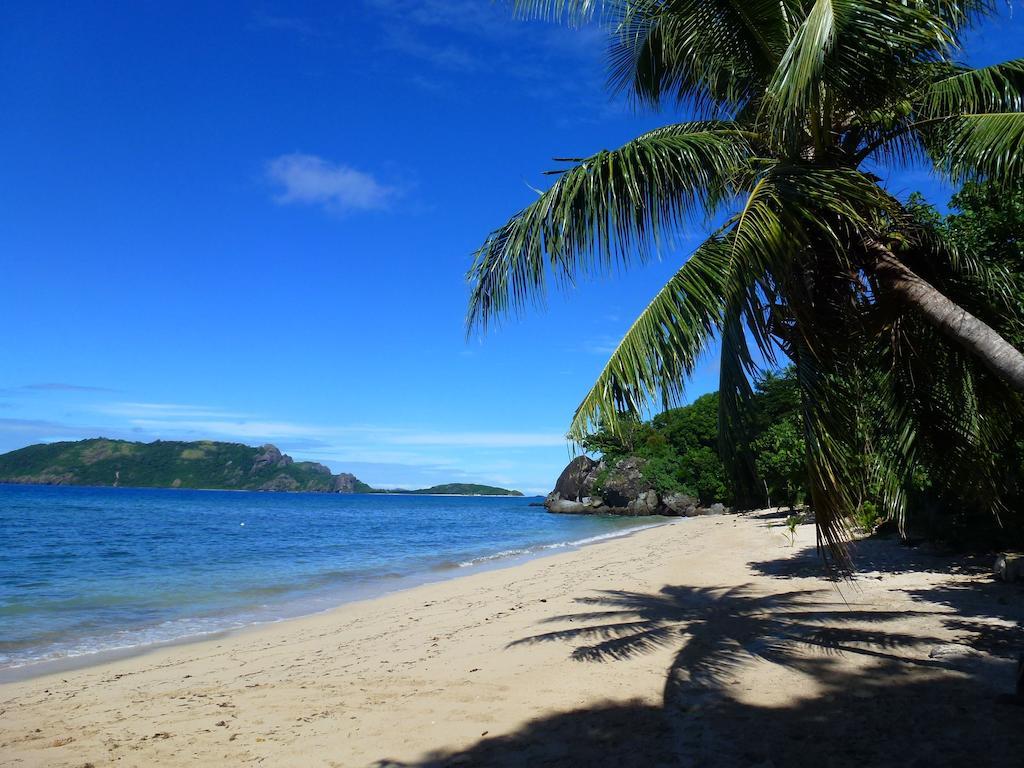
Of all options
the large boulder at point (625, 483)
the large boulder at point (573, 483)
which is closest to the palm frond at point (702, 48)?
the large boulder at point (625, 483)

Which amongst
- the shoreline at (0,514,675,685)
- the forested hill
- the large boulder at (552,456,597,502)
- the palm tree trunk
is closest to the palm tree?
the palm tree trunk

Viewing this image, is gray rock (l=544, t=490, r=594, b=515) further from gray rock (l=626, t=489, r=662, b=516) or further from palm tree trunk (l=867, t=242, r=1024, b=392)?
palm tree trunk (l=867, t=242, r=1024, b=392)

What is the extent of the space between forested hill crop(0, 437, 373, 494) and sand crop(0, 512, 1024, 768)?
15156cm

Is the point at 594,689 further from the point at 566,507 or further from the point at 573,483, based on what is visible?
the point at 573,483

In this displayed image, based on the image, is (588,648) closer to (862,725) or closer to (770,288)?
(862,725)

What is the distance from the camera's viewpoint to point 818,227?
4488 millimetres

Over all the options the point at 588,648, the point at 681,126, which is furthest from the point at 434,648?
the point at 681,126

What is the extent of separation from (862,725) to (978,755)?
0.65 meters

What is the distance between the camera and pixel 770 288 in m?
4.21

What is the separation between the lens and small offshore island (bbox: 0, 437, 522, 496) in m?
140

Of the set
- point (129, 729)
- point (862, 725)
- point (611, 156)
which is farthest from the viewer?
point (129, 729)

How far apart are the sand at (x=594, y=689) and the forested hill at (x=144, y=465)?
152 meters

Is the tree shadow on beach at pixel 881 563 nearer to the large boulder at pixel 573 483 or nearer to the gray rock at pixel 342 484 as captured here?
the large boulder at pixel 573 483

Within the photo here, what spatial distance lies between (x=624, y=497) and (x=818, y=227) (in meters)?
57.4
